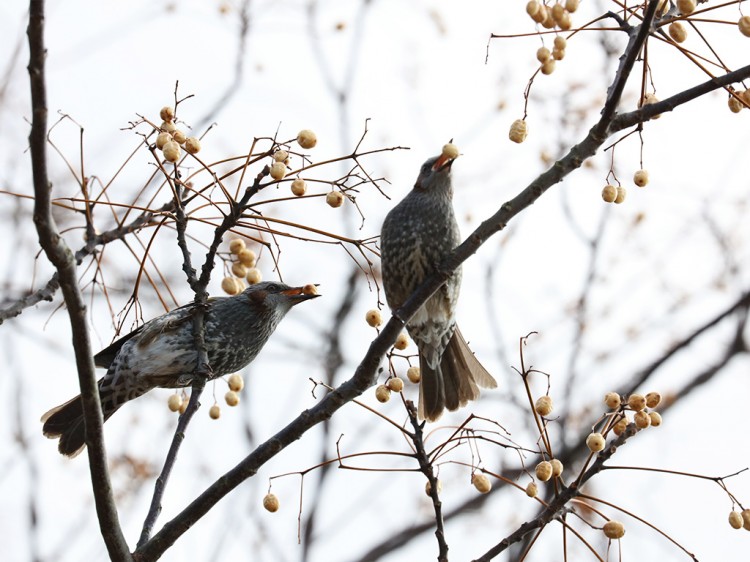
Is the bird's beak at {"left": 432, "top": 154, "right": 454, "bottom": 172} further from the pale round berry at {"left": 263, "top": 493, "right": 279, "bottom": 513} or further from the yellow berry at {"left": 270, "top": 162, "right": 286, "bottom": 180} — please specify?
the pale round berry at {"left": 263, "top": 493, "right": 279, "bottom": 513}

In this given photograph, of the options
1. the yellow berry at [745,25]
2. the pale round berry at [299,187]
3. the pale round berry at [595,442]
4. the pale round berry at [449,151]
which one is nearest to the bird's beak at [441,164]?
the pale round berry at [449,151]

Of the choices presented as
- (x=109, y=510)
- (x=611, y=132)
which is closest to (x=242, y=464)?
(x=109, y=510)

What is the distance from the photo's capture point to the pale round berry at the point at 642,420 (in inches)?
104

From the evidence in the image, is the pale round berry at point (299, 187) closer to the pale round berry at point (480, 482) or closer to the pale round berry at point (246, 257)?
the pale round berry at point (246, 257)

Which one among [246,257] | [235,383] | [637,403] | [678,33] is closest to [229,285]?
[246,257]

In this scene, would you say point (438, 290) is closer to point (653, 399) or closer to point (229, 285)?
point (229, 285)

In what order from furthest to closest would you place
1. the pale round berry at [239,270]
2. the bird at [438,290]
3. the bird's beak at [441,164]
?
1. the bird at [438,290]
2. the bird's beak at [441,164]
3. the pale round berry at [239,270]

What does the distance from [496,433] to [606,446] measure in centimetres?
37

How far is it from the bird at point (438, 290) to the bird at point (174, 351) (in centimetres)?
44

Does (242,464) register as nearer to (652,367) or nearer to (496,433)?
(496,433)

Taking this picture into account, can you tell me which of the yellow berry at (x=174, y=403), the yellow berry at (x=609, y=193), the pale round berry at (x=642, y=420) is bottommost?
the pale round berry at (x=642, y=420)

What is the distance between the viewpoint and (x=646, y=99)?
286 cm

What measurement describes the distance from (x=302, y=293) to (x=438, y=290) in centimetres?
72

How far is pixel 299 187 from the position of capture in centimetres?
297
